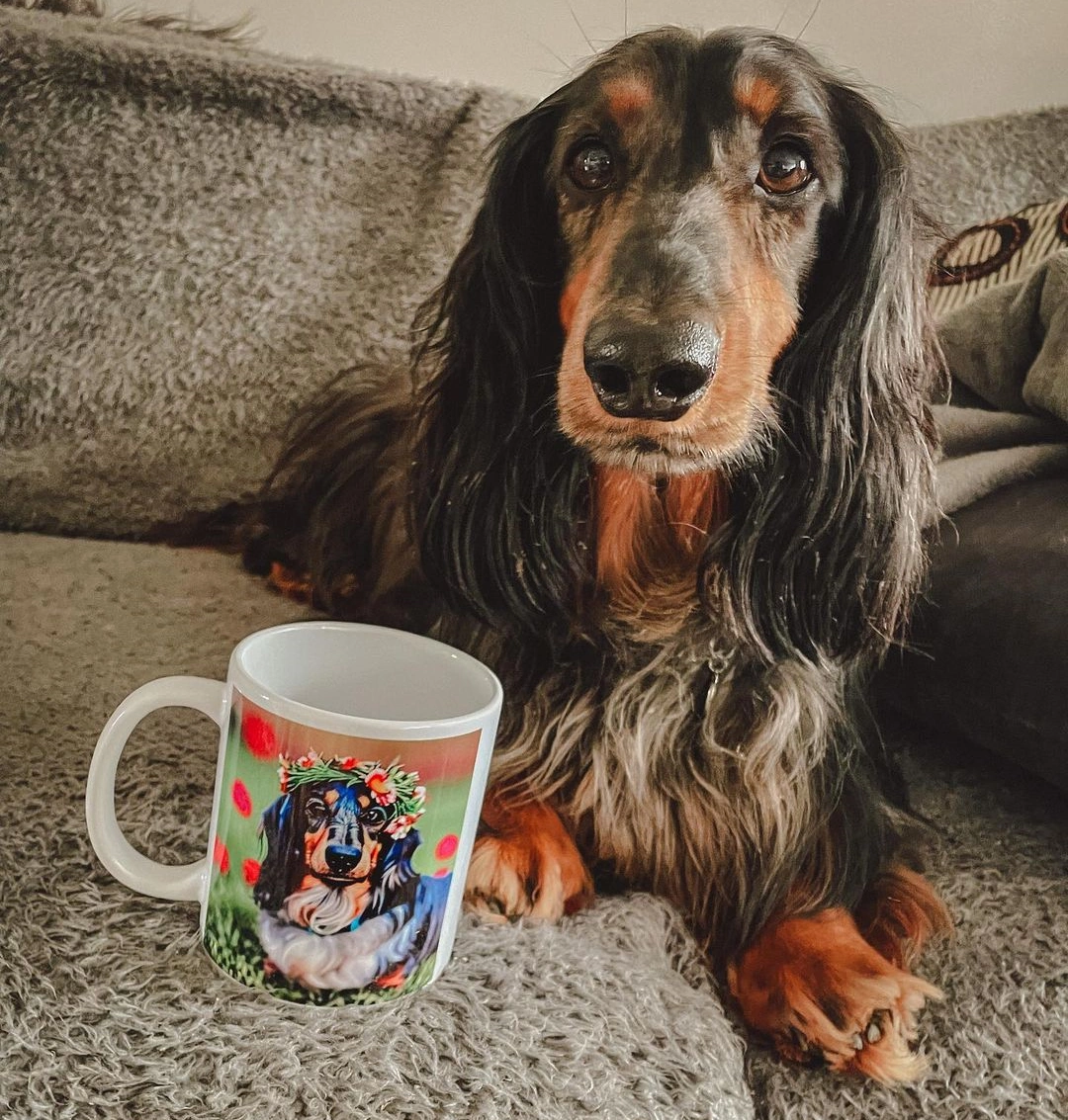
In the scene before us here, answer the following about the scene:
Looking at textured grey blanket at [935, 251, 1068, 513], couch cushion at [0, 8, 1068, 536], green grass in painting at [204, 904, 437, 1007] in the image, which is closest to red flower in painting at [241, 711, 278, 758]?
green grass in painting at [204, 904, 437, 1007]

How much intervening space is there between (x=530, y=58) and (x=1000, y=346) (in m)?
1.10

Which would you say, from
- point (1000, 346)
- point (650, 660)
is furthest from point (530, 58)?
point (650, 660)

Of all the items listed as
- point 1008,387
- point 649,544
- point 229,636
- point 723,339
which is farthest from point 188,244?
point 1008,387

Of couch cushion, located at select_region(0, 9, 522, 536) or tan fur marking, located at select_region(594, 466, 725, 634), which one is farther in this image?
couch cushion, located at select_region(0, 9, 522, 536)

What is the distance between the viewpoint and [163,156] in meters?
1.58

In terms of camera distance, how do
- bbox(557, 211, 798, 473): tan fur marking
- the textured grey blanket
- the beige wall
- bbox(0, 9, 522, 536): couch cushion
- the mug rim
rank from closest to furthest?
the mug rim, bbox(557, 211, 798, 473): tan fur marking, the textured grey blanket, bbox(0, 9, 522, 536): couch cushion, the beige wall

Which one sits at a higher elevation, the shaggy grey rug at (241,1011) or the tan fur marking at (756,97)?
the tan fur marking at (756,97)

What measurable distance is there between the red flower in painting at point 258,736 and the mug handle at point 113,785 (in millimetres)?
43

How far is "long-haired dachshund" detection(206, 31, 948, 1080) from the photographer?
97 cm

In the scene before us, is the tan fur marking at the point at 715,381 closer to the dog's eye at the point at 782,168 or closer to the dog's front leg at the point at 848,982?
the dog's eye at the point at 782,168

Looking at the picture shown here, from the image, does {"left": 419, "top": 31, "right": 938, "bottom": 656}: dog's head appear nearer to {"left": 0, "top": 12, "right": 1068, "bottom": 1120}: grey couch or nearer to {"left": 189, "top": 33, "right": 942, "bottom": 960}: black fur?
{"left": 189, "top": 33, "right": 942, "bottom": 960}: black fur

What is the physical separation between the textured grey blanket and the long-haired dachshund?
0.73ft

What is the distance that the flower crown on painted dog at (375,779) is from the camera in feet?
2.03

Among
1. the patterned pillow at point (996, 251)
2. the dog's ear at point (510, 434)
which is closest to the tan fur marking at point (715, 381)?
the dog's ear at point (510, 434)
